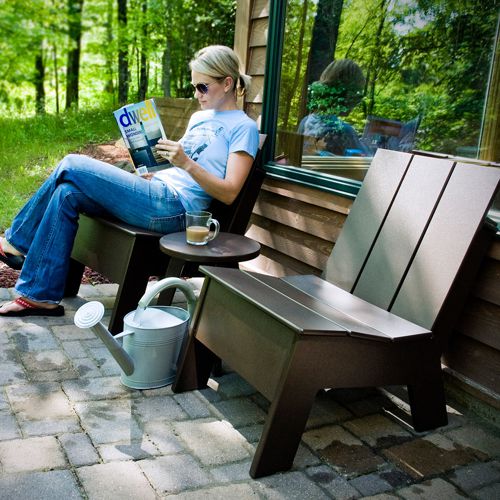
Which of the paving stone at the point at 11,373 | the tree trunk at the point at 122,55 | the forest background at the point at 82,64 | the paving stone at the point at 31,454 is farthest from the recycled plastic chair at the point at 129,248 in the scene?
the tree trunk at the point at 122,55

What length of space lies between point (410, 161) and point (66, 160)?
4.97ft

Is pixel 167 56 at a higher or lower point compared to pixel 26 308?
higher

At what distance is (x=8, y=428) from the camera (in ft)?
6.15

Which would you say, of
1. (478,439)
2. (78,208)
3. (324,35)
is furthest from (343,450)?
(324,35)

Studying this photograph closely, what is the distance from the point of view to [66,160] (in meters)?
2.68

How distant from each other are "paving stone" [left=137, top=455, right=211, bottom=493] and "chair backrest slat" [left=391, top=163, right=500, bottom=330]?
Result: 901mm

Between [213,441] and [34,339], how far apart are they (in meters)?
1.09

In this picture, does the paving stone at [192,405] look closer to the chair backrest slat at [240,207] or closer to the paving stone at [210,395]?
the paving stone at [210,395]

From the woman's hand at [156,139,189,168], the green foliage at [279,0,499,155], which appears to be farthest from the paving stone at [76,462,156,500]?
the green foliage at [279,0,499,155]

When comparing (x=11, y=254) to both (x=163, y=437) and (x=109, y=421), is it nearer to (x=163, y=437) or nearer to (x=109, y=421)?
(x=109, y=421)

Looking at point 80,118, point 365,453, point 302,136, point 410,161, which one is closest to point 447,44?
point 302,136

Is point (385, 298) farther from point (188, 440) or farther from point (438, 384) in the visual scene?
point (188, 440)

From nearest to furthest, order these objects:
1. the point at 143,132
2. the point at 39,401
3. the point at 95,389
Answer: the point at 39,401 < the point at 95,389 < the point at 143,132

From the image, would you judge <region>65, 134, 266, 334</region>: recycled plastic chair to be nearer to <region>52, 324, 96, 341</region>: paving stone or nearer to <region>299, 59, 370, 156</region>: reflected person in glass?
<region>52, 324, 96, 341</region>: paving stone
